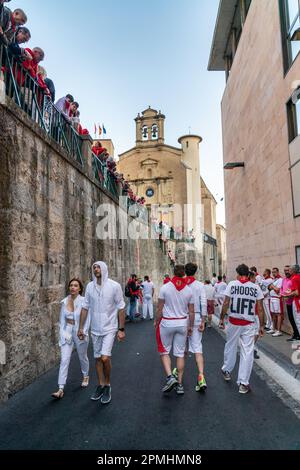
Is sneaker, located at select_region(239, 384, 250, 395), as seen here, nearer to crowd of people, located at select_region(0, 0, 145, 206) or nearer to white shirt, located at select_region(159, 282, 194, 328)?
white shirt, located at select_region(159, 282, 194, 328)

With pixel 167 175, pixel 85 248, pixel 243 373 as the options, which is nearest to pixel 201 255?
pixel 167 175

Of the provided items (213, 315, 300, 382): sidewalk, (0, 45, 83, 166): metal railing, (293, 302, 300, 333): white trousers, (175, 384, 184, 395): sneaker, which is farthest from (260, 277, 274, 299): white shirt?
(0, 45, 83, 166): metal railing

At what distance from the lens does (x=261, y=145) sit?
42.9ft

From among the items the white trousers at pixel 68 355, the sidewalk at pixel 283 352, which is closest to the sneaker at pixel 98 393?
the white trousers at pixel 68 355

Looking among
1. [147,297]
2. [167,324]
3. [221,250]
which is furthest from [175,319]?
[221,250]

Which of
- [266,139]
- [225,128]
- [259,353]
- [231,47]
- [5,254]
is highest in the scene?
[231,47]

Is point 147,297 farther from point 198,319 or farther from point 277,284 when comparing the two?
point 198,319

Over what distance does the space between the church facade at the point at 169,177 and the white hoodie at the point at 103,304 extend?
40322 millimetres

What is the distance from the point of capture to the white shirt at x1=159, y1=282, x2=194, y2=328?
5.17 metres

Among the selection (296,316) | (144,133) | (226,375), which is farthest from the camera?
(144,133)

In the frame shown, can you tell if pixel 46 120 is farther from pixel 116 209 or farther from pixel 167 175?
pixel 167 175

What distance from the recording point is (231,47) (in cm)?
1997

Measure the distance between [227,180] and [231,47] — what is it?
7728mm

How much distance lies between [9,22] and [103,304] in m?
4.93
